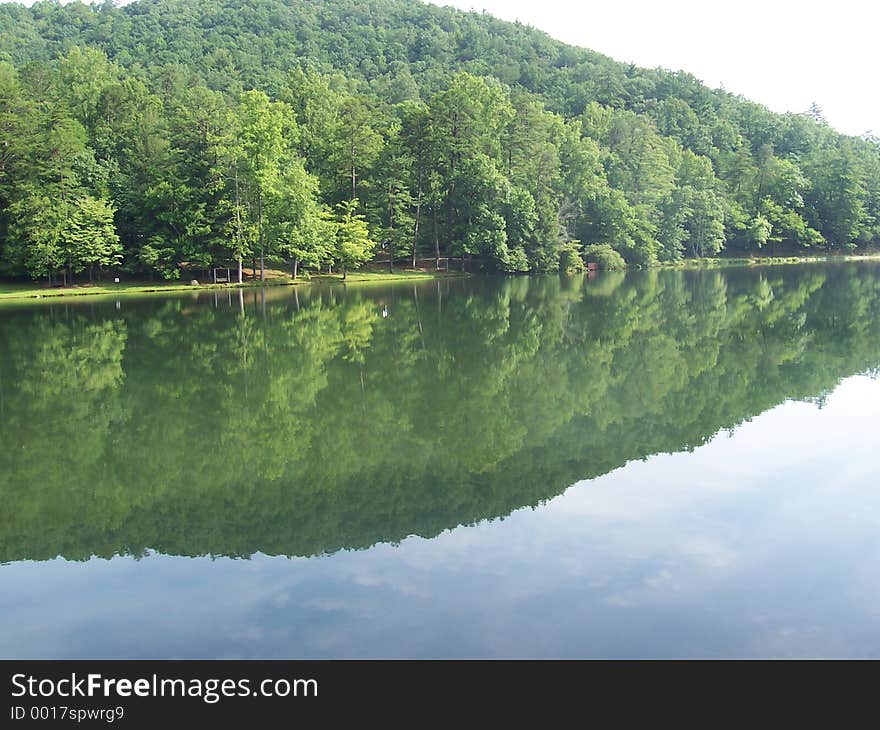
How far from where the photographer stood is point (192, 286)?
54.0 metres

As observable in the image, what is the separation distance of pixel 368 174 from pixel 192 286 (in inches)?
760

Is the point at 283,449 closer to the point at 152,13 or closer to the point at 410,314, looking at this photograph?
the point at 410,314

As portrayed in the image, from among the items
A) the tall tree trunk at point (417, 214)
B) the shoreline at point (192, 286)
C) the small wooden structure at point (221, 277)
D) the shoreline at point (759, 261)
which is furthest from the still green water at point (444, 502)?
the shoreline at point (759, 261)

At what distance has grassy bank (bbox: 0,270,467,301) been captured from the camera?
159ft

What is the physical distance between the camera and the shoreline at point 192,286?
4812 centimetres

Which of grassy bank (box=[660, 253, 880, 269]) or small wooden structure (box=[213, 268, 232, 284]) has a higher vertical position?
grassy bank (box=[660, 253, 880, 269])

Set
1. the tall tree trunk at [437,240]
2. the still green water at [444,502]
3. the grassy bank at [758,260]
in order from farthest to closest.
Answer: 1. the grassy bank at [758,260]
2. the tall tree trunk at [437,240]
3. the still green water at [444,502]

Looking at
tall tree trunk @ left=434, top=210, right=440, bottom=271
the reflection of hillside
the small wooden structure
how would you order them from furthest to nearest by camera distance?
tall tree trunk @ left=434, top=210, right=440, bottom=271 → the small wooden structure → the reflection of hillside

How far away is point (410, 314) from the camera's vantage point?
1315 inches

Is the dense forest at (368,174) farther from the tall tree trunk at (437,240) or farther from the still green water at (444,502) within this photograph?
the still green water at (444,502)

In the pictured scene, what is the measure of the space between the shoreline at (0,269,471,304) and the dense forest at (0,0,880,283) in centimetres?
128

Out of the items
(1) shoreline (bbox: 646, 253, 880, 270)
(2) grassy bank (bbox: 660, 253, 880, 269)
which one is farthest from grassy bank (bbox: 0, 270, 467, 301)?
(2) grassy bank (bbox: 660, 253, 880, 269)

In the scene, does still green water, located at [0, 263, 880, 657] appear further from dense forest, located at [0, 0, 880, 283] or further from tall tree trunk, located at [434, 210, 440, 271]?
tall tree trunk, located at [434, 210, 440, 271]
